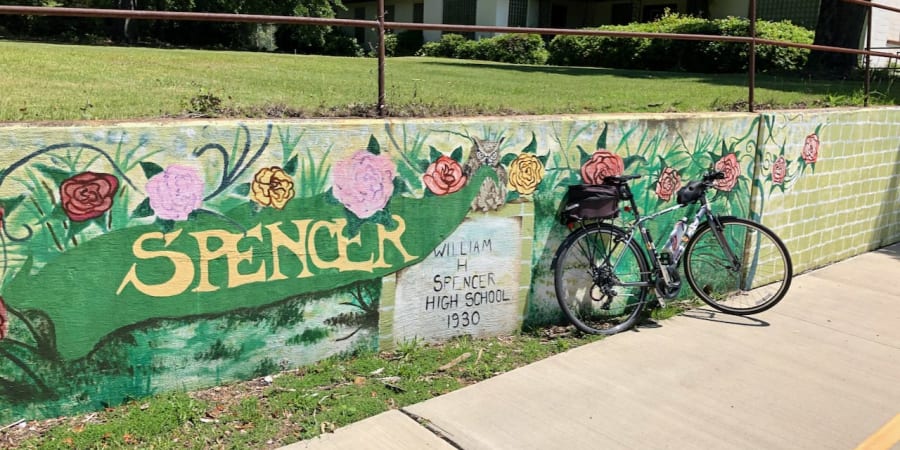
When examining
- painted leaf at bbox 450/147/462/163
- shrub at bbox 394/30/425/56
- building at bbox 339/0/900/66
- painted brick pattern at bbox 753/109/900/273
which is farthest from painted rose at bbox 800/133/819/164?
shrub at bbox 394/30/425/56

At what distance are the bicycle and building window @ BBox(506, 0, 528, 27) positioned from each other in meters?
24.7

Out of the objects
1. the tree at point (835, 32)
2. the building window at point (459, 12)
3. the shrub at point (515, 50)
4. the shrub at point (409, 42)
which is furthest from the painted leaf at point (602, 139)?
the building window at point (459, 12)

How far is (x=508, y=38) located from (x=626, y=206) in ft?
55.2

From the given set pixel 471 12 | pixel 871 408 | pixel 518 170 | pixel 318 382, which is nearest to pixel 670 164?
pixel 518 170

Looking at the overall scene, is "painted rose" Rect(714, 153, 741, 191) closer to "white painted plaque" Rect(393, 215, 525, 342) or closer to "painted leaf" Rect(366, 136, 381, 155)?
"white painted plaque" Rect(393, 215, 525, 342)

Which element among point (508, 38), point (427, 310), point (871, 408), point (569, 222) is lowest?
point (871, 408)

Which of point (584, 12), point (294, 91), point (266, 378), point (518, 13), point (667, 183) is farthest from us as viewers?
point (584, 12)

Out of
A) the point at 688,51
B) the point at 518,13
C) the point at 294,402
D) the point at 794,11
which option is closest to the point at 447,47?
the point at 518,13

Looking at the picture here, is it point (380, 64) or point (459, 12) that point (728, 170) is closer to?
point (380, 64)

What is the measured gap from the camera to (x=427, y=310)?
461cm

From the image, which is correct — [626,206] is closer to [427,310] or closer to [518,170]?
[518,170]

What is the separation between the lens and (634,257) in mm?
5461

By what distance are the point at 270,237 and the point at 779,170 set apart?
4.61 metres

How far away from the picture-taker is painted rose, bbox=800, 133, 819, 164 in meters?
6.58
